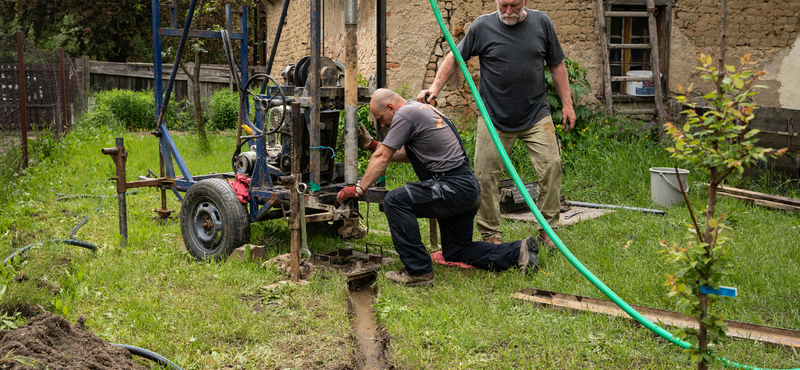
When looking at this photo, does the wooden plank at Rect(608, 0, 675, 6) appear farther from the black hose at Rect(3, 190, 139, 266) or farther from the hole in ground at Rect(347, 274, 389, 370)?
the black hose at Rect(3, 190, 139, 266)

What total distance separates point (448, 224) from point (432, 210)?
318mm

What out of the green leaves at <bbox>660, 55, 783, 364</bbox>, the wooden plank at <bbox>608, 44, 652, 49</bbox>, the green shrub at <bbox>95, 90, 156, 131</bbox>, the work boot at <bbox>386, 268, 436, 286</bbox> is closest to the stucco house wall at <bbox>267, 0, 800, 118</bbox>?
the wooden plank at <bbox>608, 44, 652, 49</bbox>

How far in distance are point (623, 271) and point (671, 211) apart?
2577 mm

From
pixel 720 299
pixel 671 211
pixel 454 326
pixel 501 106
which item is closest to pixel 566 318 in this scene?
pixel 454 326

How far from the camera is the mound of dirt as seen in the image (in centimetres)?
267

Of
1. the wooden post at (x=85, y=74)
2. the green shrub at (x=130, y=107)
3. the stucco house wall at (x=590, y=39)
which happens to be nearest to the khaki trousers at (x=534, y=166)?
the stucco house wall at (x=590, y=39)

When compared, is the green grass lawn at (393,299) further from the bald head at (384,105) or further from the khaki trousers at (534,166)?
the bald head at (384,105)

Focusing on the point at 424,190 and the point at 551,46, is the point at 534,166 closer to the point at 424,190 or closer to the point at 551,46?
the point at 551,46

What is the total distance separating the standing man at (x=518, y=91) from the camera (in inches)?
202

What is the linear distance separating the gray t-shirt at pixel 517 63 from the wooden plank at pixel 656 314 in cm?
164

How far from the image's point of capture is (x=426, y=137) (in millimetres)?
4570

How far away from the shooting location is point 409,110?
453 cm

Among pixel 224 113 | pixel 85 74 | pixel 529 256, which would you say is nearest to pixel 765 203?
pixel 529 256

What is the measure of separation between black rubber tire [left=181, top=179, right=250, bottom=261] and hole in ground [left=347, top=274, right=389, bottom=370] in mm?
1014
